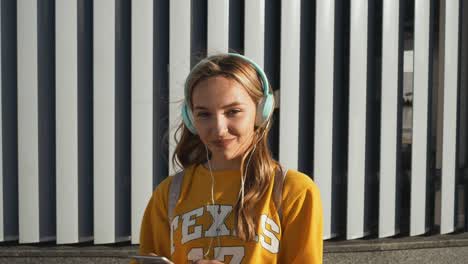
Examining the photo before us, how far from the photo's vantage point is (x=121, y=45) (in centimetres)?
382

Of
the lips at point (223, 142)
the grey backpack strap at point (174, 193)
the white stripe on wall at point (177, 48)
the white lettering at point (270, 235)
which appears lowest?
the white lettering at point (270, 235)

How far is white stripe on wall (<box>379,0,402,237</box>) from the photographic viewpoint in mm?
3975

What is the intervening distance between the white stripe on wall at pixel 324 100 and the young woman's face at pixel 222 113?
239 centimetres

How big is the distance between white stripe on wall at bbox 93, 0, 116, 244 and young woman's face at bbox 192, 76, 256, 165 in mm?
2303

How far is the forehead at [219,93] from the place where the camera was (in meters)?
1.55

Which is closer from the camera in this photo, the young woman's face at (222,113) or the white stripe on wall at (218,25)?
the young woman's face at (222,113)

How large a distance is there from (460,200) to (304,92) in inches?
66.1

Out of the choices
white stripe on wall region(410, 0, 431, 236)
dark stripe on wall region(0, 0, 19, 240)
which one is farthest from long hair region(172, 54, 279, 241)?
white stripe on wall region(410, 0, 431, 236)

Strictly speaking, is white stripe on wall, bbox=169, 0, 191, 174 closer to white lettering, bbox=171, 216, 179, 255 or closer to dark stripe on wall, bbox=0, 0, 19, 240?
dark stripe on wall, bbox=0, 0, 19, 240

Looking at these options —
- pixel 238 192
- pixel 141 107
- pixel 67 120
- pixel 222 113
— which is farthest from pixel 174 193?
pixel 67 120

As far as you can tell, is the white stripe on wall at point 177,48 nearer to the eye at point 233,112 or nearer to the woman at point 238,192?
the woman at point 238,192

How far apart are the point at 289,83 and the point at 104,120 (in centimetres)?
141

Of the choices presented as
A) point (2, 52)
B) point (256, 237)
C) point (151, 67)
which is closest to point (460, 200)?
point (151, 67)

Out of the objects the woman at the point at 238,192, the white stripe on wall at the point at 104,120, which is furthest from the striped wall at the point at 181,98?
the woman at the point at 238,192
